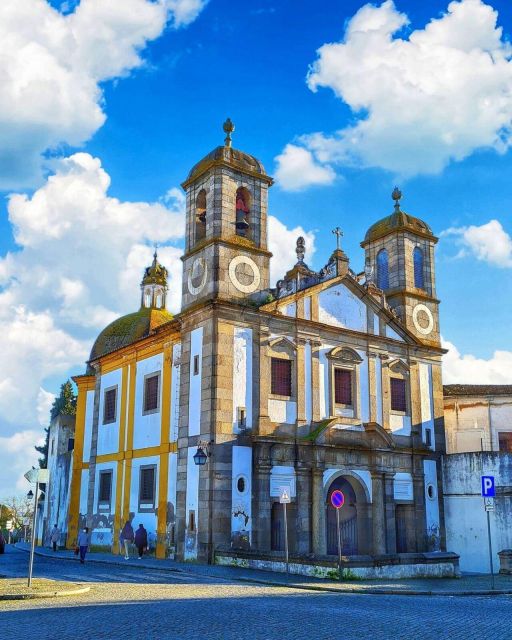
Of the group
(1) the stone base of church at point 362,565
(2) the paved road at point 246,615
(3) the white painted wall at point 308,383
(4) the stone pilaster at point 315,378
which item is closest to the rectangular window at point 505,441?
(1) the stone base of church at point 362,565

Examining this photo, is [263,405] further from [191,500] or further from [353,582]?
[353,582]

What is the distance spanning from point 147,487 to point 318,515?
7085 mm

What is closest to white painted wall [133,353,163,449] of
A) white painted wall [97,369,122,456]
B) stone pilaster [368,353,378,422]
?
white painted wall [97,369,122,456]

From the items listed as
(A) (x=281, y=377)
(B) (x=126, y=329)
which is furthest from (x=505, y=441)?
(B) (x=126, y=329)

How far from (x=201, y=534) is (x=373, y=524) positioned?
7.11 meters

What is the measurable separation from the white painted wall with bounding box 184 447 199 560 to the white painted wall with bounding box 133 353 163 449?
146 inches

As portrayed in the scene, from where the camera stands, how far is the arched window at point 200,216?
2819 cm

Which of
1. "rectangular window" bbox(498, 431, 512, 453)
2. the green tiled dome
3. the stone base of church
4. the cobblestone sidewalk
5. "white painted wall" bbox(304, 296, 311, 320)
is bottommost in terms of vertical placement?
the cobblestone sidewalk

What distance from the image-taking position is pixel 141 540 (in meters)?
26.4

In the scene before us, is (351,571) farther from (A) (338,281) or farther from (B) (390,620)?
(A) (338,281)

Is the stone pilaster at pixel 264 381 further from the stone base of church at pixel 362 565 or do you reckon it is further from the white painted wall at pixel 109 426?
the white painted wall at pixel 109 426

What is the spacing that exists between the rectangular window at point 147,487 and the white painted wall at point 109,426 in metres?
3.09

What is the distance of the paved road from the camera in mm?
9859

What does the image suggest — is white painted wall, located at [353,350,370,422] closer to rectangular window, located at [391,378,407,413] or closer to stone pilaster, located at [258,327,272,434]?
rectangular window, located at [391,378,407,413]
